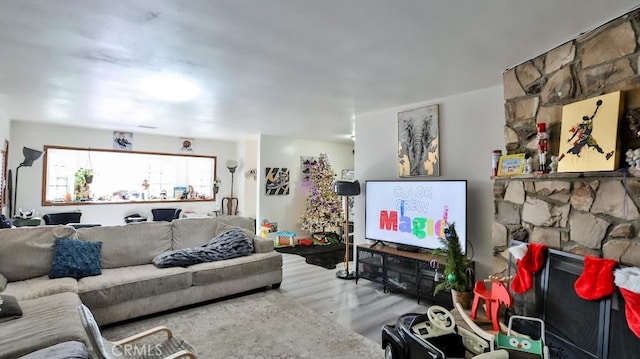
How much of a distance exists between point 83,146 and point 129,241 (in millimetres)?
3719

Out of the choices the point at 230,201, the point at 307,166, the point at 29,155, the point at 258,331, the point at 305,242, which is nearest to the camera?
the point at 258,331

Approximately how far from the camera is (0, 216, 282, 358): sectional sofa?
79.7 inches

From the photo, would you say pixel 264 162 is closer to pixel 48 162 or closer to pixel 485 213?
pixel 48 162

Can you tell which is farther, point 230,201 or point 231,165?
point 230,201

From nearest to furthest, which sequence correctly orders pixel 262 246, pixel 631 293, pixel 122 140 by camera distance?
pixel 631 293 < pixel 262 246 < pixel 122 140

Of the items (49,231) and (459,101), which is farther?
(459,101)

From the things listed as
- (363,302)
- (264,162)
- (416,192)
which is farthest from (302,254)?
(416,192)

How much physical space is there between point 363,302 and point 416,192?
1.40 m

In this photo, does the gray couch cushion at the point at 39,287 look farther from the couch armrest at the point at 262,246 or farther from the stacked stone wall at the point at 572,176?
the stacked stone wall at the point at 572,176

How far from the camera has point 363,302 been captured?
11.8ft

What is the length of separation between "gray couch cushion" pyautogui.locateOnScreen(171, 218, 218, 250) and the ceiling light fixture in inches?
61.9

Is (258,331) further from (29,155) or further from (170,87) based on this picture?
(29,155)

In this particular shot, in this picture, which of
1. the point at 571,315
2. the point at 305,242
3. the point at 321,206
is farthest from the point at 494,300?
the point at 321,206

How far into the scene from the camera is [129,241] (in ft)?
12.0
